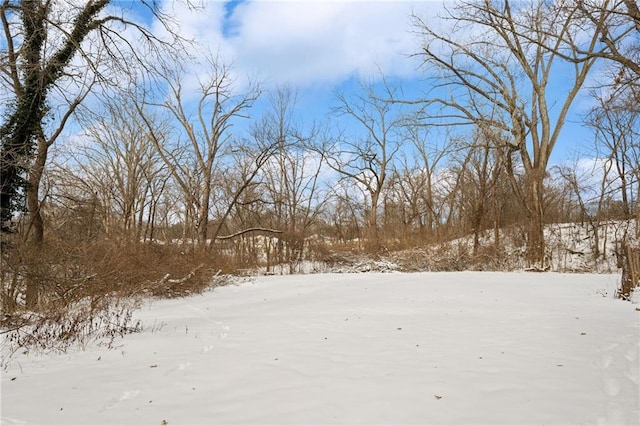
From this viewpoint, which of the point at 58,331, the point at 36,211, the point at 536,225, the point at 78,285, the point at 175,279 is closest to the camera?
the point at 58,331

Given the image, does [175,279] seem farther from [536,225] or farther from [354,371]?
[536,225]

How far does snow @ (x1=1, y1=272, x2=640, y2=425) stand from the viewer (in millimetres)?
3266

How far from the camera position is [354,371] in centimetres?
429

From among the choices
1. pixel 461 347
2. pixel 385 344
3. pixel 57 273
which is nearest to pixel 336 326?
pixel 385 344

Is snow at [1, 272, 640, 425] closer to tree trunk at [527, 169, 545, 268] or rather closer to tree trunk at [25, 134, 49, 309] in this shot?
tree trunk at [25, 134, 49, 309]

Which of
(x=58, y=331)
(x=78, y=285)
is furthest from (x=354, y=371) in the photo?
(x=78, y=285)

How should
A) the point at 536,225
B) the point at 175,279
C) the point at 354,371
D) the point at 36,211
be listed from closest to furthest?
1. the point at 354,371
2. the point at 36,211
3. the point at 175,279
4. the point at 536,225

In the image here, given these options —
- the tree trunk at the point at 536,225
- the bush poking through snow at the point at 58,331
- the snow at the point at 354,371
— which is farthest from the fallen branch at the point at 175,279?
the tree trunk at the point at 536,225

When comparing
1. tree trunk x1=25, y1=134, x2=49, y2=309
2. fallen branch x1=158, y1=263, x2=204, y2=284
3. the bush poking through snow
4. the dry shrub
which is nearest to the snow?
the bush poking through snow

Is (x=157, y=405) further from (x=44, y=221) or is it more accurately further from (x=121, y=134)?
(x=121, y=134)

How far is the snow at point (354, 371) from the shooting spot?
327cm

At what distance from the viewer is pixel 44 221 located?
10281 millimetres

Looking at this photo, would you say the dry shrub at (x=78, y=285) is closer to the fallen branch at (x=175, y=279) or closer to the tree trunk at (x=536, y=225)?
the fallen branch at (x=175, y=279)

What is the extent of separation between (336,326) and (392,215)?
2878 centimetres
